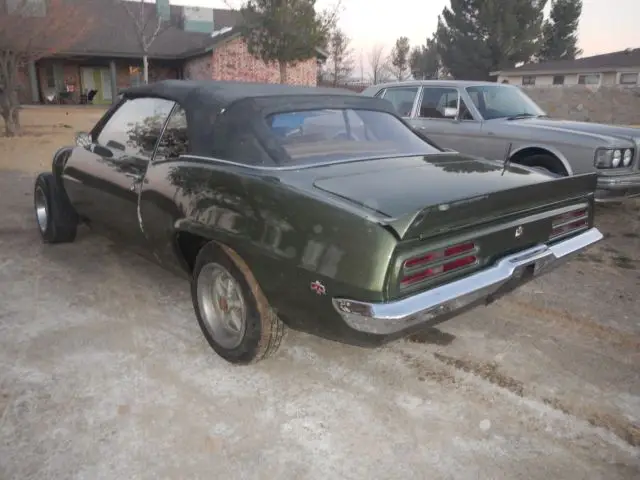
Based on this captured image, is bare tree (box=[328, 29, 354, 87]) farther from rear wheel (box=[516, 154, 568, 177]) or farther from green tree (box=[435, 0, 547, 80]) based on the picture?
rear wheel (box=[516, 154, 568, 177])

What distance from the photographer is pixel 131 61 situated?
93.5 feet

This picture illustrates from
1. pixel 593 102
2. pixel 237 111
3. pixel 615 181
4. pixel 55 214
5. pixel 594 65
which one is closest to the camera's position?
pixel 237 111

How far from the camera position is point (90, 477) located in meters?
2.16

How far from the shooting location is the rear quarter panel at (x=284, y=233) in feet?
7.36

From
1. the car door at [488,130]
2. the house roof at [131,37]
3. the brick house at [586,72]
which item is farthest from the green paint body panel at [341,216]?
the brick house at [586,72]

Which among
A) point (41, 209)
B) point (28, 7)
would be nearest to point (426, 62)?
point (28, 7)

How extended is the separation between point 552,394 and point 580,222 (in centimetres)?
117

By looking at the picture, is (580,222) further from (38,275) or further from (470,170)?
(38,275)

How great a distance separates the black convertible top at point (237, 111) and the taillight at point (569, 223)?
154 cm

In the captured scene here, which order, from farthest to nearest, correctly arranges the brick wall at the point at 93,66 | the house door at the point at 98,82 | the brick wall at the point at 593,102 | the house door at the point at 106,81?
the house door at the point at 106,81
the house door at the point at 98,82
the brick wall at the point at 93,66
the brick wall at the point at 593,102

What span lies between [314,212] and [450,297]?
0.72 metres

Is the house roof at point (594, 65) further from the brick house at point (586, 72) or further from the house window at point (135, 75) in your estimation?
the house window at point (135, 75)

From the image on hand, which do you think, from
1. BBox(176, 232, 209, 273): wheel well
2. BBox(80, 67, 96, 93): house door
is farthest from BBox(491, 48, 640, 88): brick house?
BBox(176, 232, 209, 273): wheel well

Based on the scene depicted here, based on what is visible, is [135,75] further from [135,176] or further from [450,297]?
[450,297]
